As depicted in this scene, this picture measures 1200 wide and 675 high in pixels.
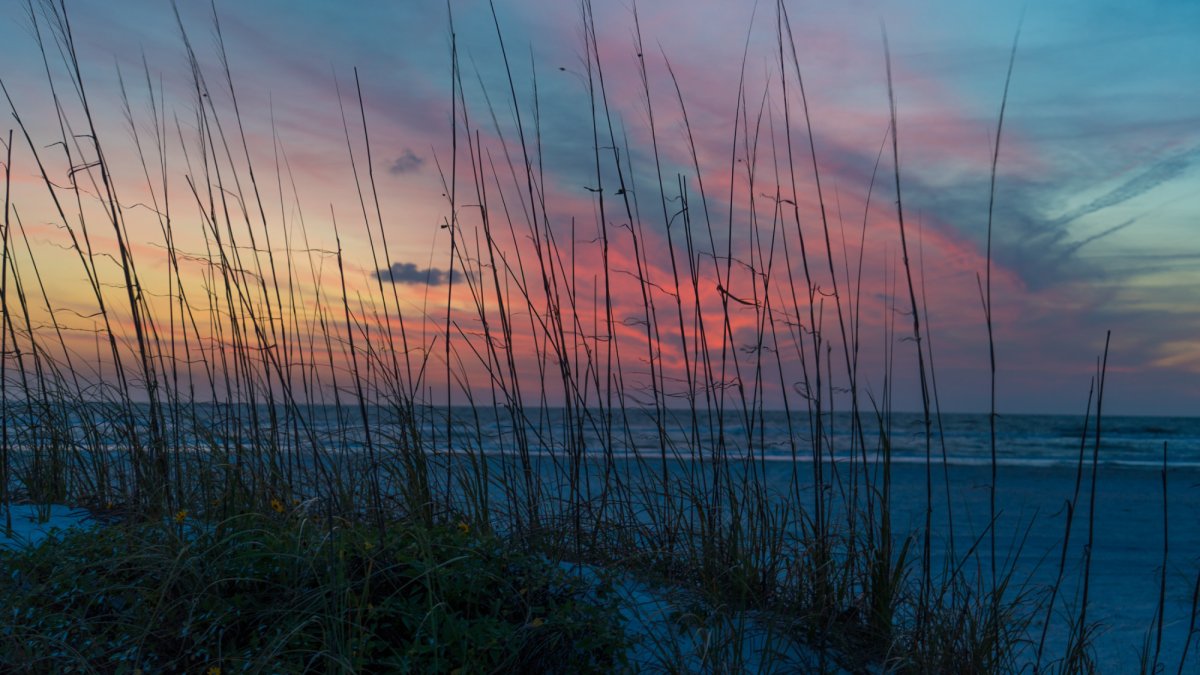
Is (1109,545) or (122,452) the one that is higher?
(122,452)

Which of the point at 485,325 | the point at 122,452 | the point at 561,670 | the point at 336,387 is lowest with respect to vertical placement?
the point at 561,670

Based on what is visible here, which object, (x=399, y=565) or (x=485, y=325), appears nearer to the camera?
(x=399, y=565)

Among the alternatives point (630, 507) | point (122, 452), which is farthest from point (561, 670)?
point (122, 452)

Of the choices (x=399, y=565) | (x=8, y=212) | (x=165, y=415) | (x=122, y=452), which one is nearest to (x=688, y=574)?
(x=399, y=565)

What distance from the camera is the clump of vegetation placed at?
169 centimetres

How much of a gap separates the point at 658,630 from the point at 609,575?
0.61 ft

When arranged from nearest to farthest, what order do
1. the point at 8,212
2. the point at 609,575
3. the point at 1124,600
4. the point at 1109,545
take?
the point at 609,575 → the point at 8,212 → the point at 1124,600 → the point at 1109,545

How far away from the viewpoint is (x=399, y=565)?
6.22 ft

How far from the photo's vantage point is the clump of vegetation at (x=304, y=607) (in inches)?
66.6

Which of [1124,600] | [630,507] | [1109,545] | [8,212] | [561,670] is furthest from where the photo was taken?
[1109,545]

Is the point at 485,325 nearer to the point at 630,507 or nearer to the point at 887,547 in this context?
the point at 630,507

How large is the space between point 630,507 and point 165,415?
1.71 metres

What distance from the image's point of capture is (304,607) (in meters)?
1.81

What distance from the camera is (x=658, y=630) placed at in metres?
2.02
